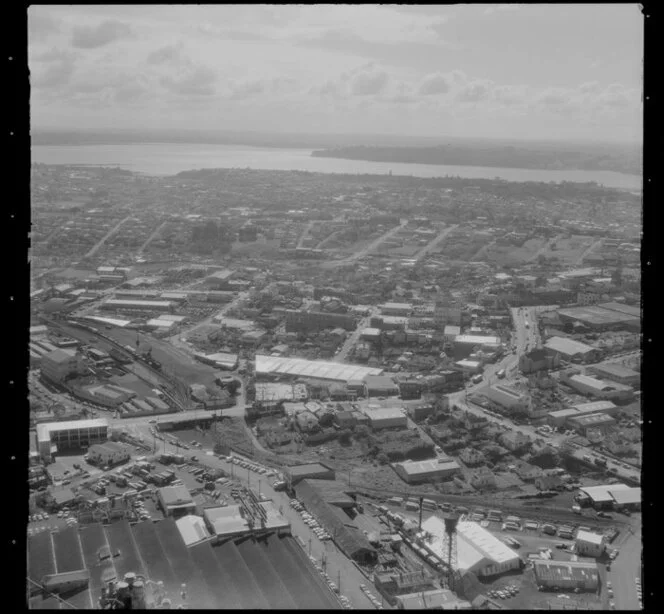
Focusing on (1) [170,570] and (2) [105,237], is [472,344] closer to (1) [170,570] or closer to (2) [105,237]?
(1) [170,570]

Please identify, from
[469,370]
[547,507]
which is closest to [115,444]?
[547,507]

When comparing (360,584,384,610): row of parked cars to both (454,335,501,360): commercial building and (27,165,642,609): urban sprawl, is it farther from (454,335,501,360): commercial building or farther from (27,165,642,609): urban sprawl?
(454,335,501,360): commercial building

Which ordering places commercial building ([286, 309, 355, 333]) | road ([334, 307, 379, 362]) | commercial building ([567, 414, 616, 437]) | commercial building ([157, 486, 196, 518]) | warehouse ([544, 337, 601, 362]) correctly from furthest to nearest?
commercial building ([286, 309, 355, 333]) → road ([334, 307, 379, 362]) → warehouse ([544, 337, 601, 362]) → commercial building ([567, 414, 616, 437]) → commercial building ([157, 486, 196, 518])

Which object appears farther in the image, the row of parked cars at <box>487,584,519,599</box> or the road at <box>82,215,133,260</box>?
the road at <box>82,215,133,260</box>

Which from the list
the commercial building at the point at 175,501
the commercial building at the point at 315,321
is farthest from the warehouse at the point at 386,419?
the commercial building at the point at 315,321

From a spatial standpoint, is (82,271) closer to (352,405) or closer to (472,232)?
(352,405)

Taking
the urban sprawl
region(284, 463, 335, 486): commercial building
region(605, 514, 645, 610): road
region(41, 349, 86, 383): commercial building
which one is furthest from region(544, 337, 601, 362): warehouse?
region(41, 349, 86, 383): commercial building

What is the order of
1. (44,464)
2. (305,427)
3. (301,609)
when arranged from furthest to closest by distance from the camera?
(305,427)
(44,464)
(301,609)
